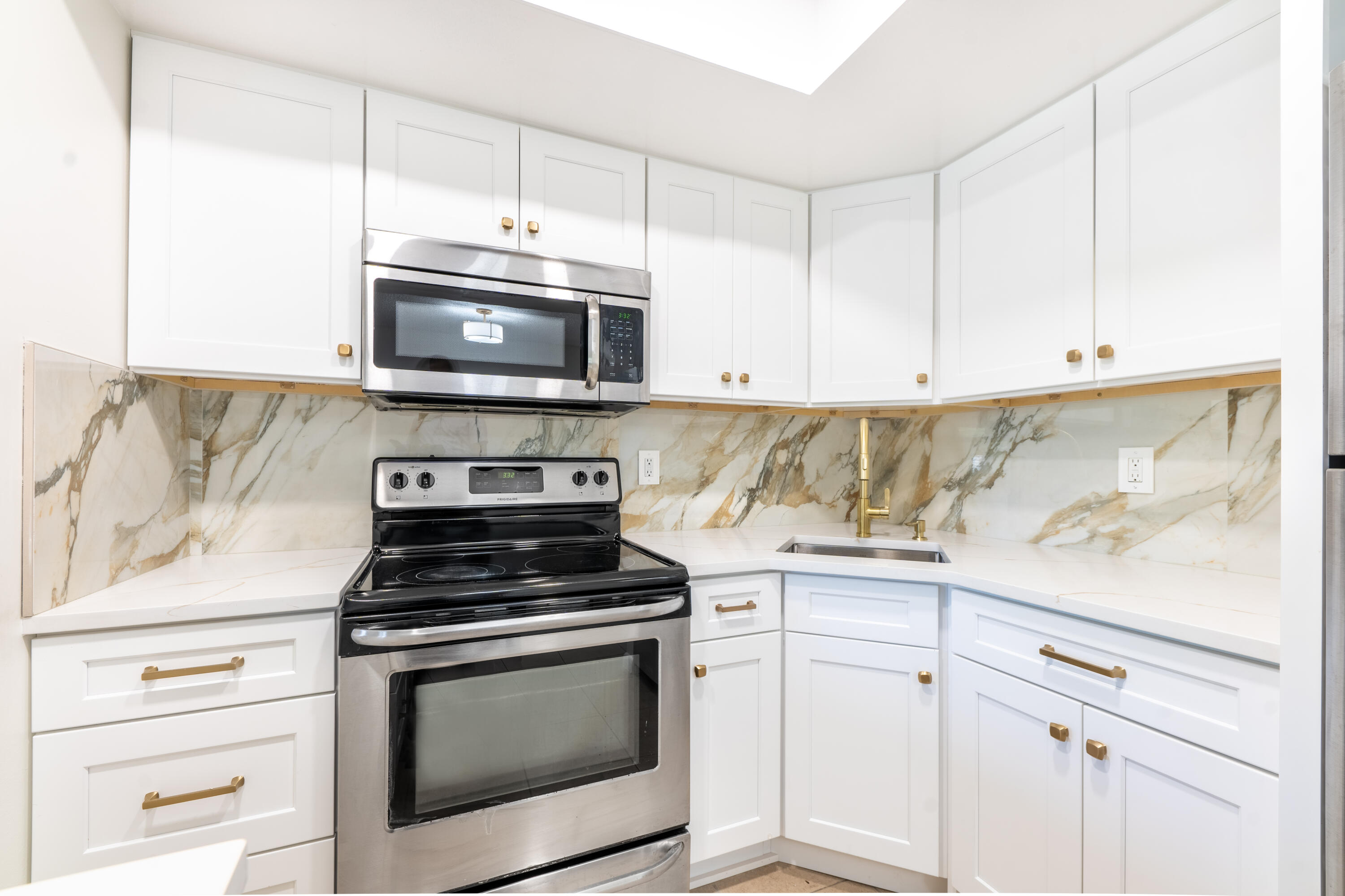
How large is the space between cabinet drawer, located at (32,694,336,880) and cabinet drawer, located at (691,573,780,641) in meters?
0.88

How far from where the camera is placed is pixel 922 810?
155cm

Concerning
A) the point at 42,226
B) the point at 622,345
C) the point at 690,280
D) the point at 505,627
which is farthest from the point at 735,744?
the point at 42,226

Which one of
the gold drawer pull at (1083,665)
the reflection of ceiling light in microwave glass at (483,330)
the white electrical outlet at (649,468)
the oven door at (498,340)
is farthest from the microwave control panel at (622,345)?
the gold drawer pull at (1083,665)

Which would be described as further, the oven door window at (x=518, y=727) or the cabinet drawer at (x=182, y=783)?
the oven door window at (x=518, y=727)

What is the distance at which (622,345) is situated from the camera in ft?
5.72

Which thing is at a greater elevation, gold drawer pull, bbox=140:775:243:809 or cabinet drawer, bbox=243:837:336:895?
gold drawer pull, bbox=140:775:243:809

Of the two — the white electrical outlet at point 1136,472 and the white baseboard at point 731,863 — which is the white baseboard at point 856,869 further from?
the white electrical outlet at point 1136,472

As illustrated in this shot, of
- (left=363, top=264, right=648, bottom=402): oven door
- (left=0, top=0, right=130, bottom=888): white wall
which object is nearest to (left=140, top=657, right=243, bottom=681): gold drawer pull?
(left=0, top=0, right=130, bottom=888): white wall

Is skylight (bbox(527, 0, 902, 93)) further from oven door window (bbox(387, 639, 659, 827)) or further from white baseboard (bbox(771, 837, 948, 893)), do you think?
white baseboard (bbox(771, 837, 948, 893))

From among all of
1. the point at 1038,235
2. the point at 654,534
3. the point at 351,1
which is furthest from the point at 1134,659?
the point at 351,1

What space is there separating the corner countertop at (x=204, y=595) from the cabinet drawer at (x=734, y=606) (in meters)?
0.87

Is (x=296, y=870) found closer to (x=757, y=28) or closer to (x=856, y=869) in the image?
(x=856, y=869)

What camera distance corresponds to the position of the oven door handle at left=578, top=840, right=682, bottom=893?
1398mm

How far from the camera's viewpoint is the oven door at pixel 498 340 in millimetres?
1482
